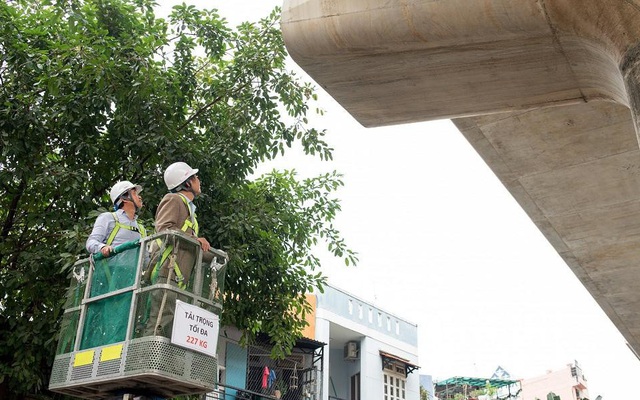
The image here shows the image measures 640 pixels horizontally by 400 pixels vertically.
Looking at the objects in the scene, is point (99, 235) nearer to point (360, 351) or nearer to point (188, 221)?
point (188, 221)

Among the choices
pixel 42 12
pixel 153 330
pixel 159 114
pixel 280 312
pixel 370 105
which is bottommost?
pixel 153 330

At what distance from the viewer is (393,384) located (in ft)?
90.3

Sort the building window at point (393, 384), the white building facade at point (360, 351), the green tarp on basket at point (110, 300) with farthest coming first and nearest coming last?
the building window at point (393, 384), the white building facade at point (360, 351), the green tarp on basket at point (110, 300)

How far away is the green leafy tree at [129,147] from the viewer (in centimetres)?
776

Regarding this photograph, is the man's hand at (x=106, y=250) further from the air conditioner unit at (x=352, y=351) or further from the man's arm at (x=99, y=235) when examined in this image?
the air conditioner unit at (x=352, y=351)

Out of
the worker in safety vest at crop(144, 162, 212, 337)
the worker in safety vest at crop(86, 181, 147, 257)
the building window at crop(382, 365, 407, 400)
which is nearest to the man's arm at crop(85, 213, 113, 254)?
the worker in safety vest at crop(86, 181, 147, 257)

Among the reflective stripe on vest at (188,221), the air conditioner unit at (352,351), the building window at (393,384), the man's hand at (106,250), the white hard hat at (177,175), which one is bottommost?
the man's hand at (106,250)

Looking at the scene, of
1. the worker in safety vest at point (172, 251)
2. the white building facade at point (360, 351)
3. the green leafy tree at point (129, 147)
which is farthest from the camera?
the white building facade at point (360, 351)

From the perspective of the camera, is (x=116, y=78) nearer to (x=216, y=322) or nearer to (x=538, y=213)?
(x=216, y=322)

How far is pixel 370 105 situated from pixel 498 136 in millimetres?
1578

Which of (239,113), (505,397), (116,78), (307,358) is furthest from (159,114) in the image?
(505,397)

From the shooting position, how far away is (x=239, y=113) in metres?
9.30

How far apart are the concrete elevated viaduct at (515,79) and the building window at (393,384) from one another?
19.5 m

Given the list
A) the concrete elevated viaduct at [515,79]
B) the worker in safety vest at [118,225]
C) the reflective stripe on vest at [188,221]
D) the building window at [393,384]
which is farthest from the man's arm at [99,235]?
the building window at [393,384]
